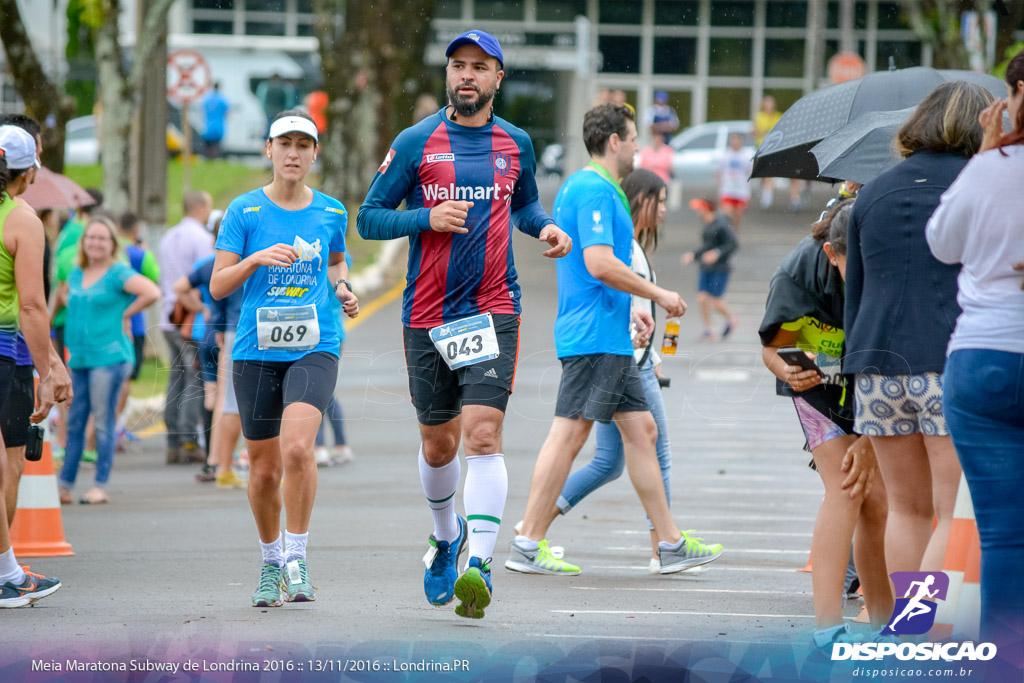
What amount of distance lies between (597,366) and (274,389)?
1679 millimetres

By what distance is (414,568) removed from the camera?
22.7ft

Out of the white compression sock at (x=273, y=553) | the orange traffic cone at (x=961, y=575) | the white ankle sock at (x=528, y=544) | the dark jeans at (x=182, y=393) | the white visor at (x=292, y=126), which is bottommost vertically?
the dark jeans at (x=182, y=393)

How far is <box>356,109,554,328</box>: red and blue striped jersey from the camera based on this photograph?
552 centimetres

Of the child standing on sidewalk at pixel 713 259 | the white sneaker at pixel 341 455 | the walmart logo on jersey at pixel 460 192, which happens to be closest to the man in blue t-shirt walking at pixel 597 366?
the walmart logo on jersey at pixel 460 192

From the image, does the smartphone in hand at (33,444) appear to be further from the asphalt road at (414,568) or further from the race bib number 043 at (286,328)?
the race bib number 043 at (286,328)

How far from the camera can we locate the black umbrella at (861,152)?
586 cm

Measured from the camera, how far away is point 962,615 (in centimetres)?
441

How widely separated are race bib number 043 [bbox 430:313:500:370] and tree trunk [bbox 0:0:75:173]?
9.77 meters

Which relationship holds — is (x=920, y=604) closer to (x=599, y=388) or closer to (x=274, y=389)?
(x=599, y=388)

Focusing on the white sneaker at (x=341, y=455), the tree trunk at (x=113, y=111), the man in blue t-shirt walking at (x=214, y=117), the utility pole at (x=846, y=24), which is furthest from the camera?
the man in blue t-shirt walking at (x=214, y=117)

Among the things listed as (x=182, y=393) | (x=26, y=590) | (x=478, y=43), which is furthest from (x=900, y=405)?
(x=182, y=393)

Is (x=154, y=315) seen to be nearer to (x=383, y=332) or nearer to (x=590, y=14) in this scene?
(x=383, y=332)

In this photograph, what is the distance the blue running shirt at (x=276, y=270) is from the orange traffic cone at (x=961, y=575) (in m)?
2.67

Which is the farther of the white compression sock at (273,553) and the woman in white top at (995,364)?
the white compression sock at (273,553)
